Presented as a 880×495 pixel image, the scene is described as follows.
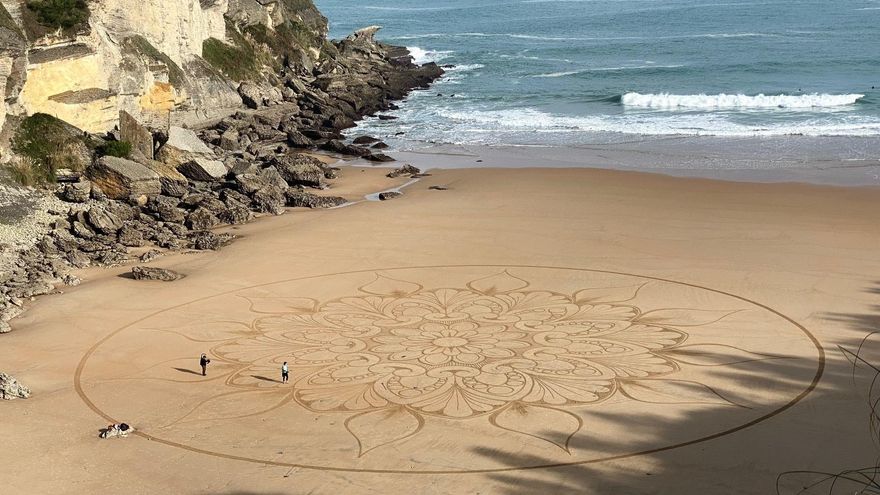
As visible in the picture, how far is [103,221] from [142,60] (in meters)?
13.6

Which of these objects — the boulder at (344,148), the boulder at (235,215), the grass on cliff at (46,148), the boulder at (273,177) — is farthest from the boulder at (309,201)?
the boulder at (344,148)

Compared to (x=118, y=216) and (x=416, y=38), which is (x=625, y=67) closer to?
(x=416, y=38)

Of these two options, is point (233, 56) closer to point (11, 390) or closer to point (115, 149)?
point (115, 149)

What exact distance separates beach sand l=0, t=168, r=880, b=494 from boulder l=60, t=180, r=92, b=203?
18.2 ft

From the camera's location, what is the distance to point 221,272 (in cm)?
2798

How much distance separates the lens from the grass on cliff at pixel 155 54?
42.6 m

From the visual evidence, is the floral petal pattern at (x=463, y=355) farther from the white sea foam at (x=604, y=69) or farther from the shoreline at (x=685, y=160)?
the white sea foam at (x=604, y=69)

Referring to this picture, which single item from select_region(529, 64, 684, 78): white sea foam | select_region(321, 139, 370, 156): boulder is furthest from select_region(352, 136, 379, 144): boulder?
select_region(529, 64, 684, 78): white sea foam

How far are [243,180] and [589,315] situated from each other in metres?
17.7

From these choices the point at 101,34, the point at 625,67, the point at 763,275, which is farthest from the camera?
the point at 625,67

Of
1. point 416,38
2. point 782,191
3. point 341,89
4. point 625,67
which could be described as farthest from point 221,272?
point 416,38

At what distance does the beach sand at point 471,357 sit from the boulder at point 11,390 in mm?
270

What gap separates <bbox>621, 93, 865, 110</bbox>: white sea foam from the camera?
54844 mm

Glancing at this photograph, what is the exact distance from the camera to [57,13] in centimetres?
3672
